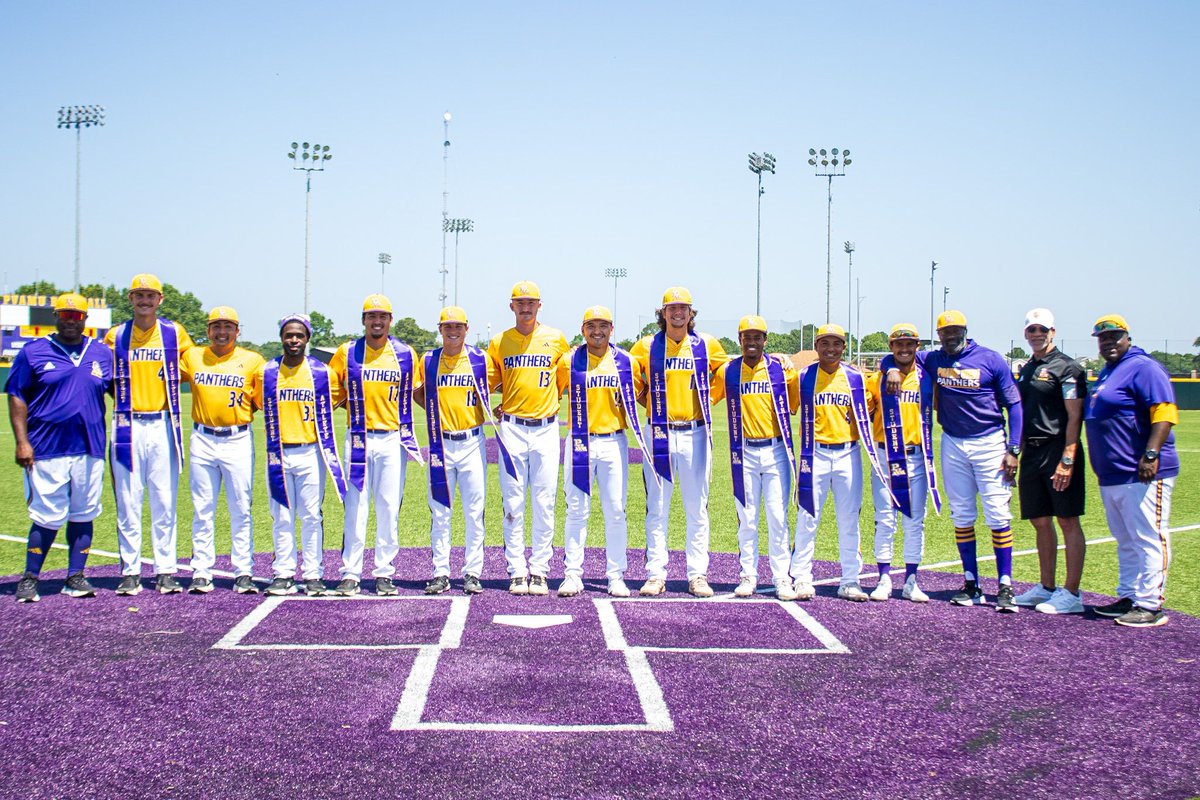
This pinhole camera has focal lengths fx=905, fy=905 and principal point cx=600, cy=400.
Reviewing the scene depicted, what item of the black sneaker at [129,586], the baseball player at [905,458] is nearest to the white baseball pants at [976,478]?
the baseball player at [905,458]

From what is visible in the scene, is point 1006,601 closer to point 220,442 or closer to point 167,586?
point 220,442

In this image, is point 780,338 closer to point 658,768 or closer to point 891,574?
point 891,574

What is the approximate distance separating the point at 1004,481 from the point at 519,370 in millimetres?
3865

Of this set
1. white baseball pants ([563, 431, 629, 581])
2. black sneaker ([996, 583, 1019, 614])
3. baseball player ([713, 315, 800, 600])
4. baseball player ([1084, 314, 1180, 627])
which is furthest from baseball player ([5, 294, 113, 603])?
baseball player ([1084, 314, 1180, 627])

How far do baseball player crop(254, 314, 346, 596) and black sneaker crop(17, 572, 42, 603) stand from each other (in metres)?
1.65

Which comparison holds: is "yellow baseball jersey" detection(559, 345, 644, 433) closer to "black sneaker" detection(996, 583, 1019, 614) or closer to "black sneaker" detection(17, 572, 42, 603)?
"black sneaker" detection(996, 583, 1019, 614)

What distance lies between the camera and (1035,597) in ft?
23.1

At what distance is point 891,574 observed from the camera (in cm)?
802

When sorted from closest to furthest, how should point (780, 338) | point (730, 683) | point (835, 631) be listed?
point (730, 683), point (835, 631), point (780, 338)

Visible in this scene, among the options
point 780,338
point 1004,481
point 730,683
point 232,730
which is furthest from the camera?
point 780,338

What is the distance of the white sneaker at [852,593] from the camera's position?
6.99m

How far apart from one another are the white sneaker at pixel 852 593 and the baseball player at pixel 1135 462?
66.6 inches

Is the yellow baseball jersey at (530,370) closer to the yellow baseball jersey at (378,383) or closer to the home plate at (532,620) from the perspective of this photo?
the yellow baseball jersey at (378,383)

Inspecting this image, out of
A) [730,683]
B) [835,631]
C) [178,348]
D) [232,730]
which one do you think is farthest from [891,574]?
[178,348]
